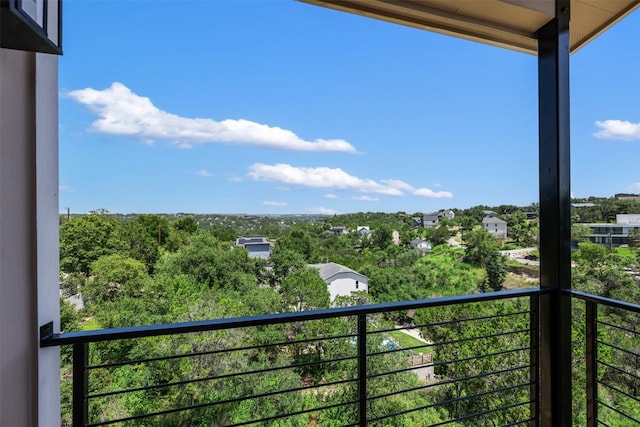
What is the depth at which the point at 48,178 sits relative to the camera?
0.94 metres

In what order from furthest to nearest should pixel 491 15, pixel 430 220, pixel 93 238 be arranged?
1. pixel 430 220
2. pixel 93 238
3. pixel 491 15

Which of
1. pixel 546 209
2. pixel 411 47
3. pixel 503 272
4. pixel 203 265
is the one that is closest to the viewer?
pixel 546 209

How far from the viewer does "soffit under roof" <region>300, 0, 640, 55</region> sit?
5.20 ft

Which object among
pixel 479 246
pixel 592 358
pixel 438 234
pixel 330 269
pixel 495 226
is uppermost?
pixel 495 226

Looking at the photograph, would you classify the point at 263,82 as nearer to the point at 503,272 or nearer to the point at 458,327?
the point at 503,272

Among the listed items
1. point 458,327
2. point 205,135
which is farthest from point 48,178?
point 458,327

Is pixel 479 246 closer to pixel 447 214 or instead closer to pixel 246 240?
pixel 447 214

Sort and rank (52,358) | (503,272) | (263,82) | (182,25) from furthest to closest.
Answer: (263,82) → (182,25) → (503,272) → (52,358)

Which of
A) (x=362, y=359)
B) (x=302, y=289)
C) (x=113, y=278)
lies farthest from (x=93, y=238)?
(x=362, y=359)

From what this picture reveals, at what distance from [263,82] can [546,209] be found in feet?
18.9

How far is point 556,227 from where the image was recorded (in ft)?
5.04

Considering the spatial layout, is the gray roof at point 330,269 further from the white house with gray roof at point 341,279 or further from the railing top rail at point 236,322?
the railing top rail at point 236,322

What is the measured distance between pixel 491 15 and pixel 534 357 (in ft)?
5.88

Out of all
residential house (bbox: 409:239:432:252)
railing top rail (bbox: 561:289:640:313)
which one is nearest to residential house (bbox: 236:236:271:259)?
residential house (bbox: 409:239:432:252)
